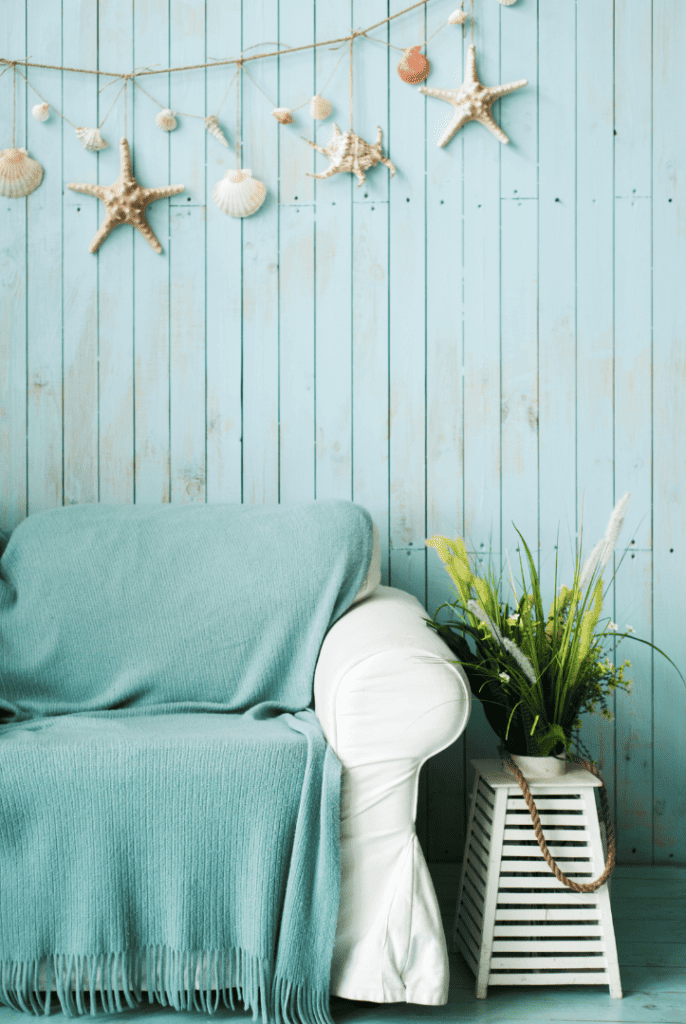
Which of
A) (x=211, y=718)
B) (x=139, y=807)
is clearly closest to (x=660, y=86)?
(x=211, y=718)

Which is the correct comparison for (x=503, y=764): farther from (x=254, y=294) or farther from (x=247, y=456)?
(x=254, y=294)

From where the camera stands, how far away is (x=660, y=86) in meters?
1.98

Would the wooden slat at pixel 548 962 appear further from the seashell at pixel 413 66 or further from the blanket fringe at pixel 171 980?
the seashell at pixel 413 66

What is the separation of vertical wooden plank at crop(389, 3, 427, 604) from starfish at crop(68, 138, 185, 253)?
588 mm

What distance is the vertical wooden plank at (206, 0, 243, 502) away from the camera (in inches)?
78.3

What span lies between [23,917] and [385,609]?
0.84 meters

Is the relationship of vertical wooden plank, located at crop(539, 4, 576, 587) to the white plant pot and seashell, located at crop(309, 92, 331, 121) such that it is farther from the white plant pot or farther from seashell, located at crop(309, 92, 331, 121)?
the white plant pot

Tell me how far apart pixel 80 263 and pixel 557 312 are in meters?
1.29

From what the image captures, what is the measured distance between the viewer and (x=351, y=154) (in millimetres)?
1949

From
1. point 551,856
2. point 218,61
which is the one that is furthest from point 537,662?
point 218,61

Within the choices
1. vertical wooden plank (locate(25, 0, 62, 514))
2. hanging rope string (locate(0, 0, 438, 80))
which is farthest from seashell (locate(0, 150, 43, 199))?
hanging rope string (locate(0, 0, 438, 80))

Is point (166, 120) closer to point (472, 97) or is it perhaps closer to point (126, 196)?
point (126, 196)

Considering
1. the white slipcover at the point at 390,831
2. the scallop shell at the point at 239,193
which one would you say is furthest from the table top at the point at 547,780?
the scallop shell at the point at 239,193

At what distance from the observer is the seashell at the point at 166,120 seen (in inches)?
77.4
